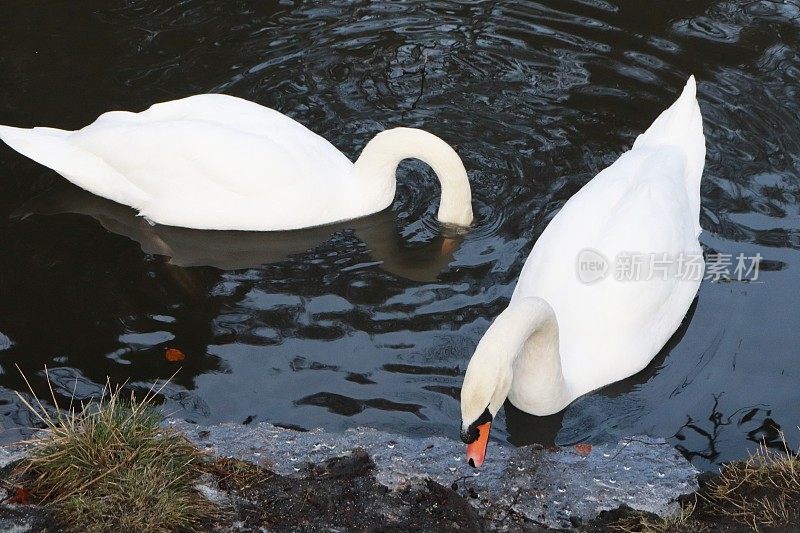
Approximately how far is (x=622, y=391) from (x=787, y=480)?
132 centimetres

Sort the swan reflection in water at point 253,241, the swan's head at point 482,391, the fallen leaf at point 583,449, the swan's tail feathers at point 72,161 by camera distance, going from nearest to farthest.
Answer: the swan's head at point 482,391 → the fallen leaf at point 583,449 → the swan reflection in water at point 253,241 → the swan's tail feathers at point 72,161

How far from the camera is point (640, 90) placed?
8977mm

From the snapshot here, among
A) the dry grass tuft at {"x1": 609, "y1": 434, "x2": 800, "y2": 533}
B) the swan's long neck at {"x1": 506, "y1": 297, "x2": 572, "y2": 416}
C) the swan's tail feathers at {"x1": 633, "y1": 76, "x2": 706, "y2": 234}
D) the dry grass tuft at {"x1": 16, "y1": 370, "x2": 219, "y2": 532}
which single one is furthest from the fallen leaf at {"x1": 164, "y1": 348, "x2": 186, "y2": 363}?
the swan's tail feathers at {"x1": 633, "y1": 76, "x2": 706, "y2": 234}

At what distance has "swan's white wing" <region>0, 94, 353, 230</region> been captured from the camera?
739 cm

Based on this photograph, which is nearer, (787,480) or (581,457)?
(787,480)

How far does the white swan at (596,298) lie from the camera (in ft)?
17.1

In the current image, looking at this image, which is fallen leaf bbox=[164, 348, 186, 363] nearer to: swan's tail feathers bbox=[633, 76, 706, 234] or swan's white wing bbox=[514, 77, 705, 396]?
swan's white wing bbox=[514, 77, 705, 396]

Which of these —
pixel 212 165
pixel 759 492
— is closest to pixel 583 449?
pixel 759 492

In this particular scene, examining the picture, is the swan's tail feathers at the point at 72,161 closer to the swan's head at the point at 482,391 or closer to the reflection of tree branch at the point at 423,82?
the reflection of tree branch at the point at 423,82

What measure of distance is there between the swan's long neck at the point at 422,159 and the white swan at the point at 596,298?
873 mm

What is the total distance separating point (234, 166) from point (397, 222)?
4.12 feet

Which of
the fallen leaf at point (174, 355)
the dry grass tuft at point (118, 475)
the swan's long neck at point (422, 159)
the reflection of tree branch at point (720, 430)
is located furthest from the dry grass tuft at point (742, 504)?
the swan's long neck at point (422, 159)

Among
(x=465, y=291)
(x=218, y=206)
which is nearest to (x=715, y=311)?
(x=465, y=291)

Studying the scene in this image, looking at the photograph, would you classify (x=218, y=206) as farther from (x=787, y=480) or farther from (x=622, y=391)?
(x=787, y=480)
